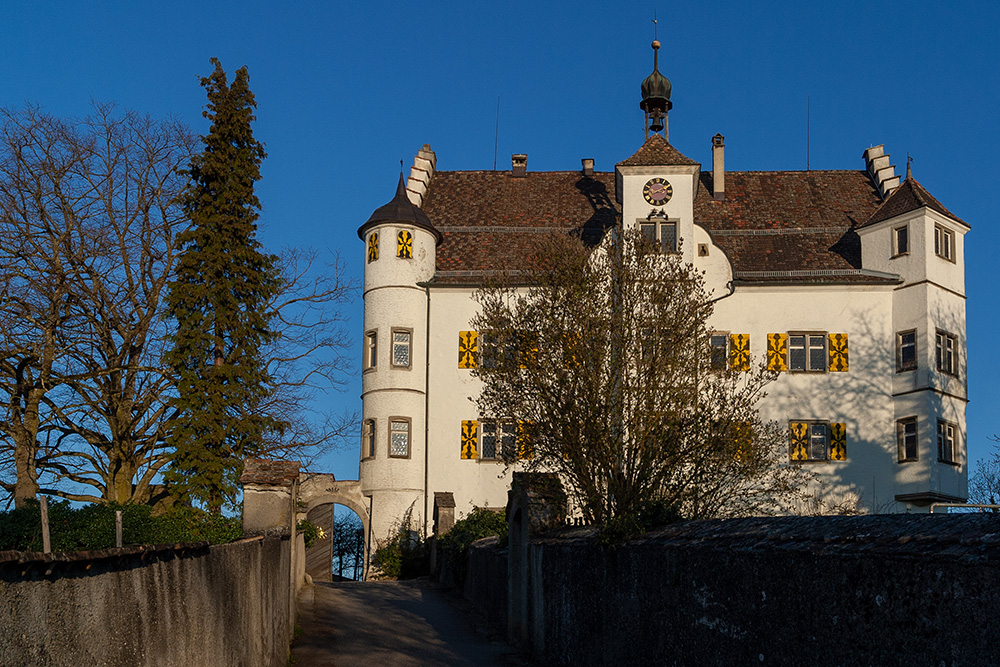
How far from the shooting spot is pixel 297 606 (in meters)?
20.6

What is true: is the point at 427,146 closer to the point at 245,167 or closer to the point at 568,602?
the point at 245,167

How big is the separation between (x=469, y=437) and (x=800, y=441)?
35.1ft

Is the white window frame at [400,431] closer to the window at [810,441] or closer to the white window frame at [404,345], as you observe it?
the white window frame at [404,345]

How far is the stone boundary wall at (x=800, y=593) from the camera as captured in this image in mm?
5453

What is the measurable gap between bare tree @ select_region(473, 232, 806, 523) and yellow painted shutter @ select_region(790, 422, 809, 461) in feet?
64.2

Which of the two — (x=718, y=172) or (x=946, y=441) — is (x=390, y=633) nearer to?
(x=946, y=441)

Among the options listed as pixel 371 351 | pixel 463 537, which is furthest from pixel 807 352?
pixel 371 351

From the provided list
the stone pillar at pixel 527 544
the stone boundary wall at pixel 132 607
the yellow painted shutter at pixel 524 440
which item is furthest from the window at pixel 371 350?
the stone boundary wall at pixel 132 607

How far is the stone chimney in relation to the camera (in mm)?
42312

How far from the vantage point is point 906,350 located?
120 ft

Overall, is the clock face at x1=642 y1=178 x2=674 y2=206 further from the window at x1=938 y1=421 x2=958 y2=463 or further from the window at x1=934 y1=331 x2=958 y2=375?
the window at x1=938 y1=421 x2=958 y2=463

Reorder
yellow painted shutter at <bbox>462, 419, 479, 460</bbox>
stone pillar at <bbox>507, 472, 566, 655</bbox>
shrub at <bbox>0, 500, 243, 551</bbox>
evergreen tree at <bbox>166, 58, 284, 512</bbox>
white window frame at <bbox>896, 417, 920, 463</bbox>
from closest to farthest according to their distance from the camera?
stone pillar at <bbox>507, 472, 566, 655</bbox> → shrub at <bbox>0, 500, 243, 551</bbox> → evergreen tree at <bbox>166, 58, 284, 512</bbox> → white window frame at <bbox>896, 417, 920, 463</bbox> → yellow painted shutter at <bbox>462, 419, 479, 460</bbox>

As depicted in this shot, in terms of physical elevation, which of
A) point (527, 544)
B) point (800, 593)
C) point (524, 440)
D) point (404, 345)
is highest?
point (404, 345)

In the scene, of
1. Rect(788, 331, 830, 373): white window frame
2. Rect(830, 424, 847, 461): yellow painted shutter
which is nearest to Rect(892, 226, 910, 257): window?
Rect(788, 331, 830, 373): white window frame
